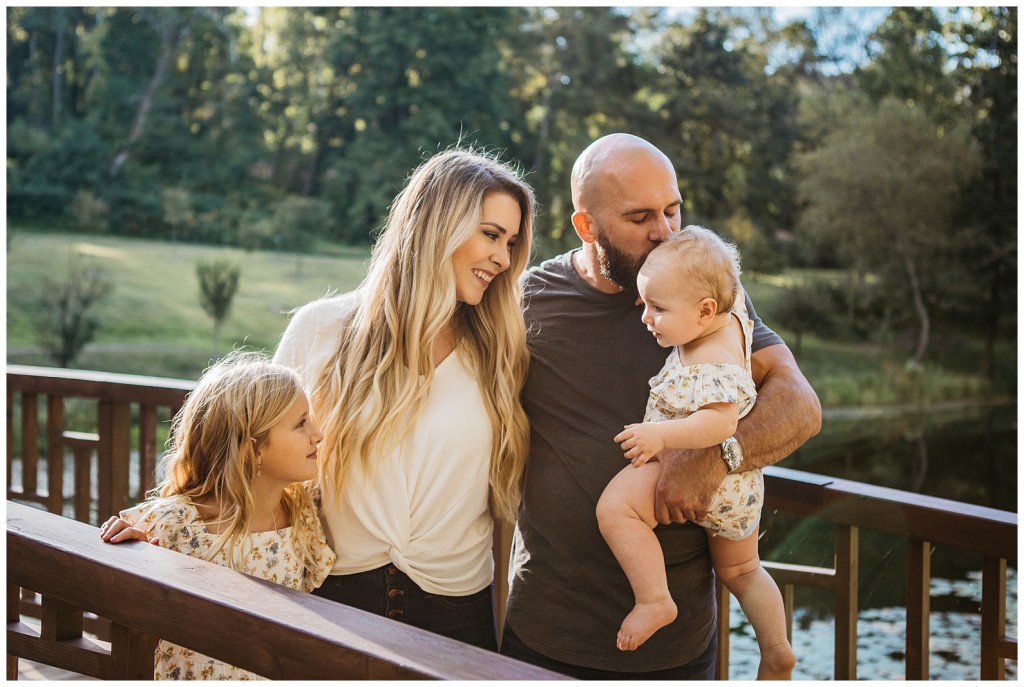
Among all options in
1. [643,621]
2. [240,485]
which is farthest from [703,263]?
[240,485]

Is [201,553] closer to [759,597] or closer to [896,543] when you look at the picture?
[759,597]

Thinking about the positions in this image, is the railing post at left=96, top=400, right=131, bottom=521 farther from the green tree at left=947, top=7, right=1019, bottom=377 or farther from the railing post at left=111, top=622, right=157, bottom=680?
the green tree at left=947, top=7, right=1019, bottom=377

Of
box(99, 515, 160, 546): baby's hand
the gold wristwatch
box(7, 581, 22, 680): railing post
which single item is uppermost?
the gold wristwatch

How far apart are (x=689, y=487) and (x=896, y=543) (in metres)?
8.22

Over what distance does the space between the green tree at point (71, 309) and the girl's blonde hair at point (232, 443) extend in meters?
11.4

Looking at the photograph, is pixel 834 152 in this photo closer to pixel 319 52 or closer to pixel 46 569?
pixel 319 52

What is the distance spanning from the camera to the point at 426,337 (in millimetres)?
2033

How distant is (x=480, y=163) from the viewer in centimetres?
205

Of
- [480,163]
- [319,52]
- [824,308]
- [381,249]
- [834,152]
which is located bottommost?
[824,308]

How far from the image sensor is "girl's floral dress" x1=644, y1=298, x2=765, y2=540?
1.84 m

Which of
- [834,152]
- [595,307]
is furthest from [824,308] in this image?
[595,307]

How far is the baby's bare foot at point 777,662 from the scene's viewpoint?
1.98m

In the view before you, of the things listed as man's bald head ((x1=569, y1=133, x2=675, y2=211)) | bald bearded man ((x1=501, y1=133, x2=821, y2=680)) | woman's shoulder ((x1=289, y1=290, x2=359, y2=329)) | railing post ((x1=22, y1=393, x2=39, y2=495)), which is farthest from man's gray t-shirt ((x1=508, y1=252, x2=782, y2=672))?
railing post ((x1=22, y1=393, x2=39, y2=495))

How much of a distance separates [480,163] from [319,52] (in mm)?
14251
